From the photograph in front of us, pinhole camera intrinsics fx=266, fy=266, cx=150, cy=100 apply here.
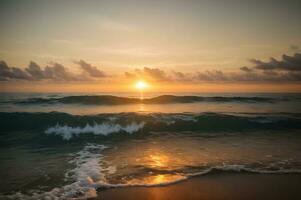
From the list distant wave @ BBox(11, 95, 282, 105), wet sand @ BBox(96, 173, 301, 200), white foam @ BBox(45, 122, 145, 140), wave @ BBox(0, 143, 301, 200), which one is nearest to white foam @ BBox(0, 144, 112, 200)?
wave @ BBox(0, 143, 301, 200)

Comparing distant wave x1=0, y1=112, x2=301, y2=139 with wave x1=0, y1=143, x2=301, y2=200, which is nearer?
wave x1=0, y1=143, x2=301, y2=200

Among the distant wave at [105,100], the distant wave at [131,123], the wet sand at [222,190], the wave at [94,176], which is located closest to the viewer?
the wet sand at [222,190]

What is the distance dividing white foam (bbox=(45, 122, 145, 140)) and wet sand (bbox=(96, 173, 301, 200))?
8.19 m

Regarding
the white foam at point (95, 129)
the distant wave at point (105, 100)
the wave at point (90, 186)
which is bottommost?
the wave at point (90, 186)

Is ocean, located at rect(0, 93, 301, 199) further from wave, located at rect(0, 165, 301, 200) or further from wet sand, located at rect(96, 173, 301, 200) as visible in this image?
wet sand, located at rect(96, 173, 301, 200)

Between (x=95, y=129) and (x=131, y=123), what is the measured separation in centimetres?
209

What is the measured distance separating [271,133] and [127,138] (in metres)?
7.81

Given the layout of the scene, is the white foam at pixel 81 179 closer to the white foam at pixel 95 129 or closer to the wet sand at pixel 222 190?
the wet sand at pixel 222 190

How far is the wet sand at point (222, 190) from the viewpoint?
5.80 meters

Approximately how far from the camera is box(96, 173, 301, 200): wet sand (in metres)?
5.80

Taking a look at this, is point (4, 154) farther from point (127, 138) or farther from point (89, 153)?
point (127, 138)

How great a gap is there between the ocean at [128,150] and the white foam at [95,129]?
5cm

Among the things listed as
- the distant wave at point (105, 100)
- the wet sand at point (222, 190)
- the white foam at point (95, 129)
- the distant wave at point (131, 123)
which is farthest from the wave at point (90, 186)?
the distant wave at point (105, 100)

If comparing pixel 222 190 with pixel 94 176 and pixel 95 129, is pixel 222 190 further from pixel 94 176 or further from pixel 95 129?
pixel 95 129
